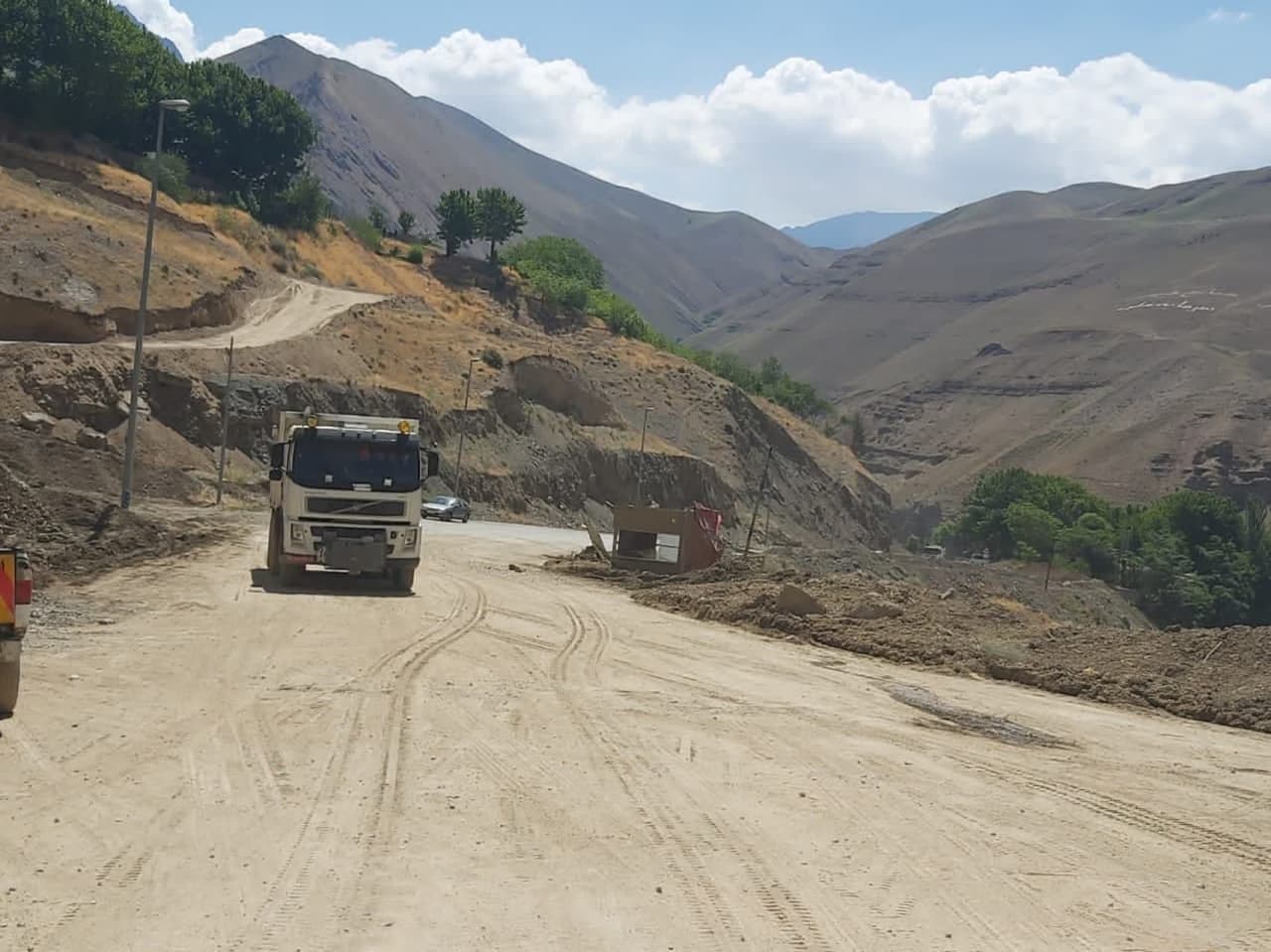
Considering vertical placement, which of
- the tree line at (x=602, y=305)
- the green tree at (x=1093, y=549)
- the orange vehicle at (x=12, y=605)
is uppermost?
the tree line at (x=602, y=305)

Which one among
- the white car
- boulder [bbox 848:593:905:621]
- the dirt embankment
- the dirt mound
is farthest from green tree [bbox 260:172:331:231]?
boulder [bbox 848:593:905:621]

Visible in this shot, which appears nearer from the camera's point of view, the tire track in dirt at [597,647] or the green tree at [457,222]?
the tire track in dirt at [597,647]

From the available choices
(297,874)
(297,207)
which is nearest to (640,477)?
(297,207)

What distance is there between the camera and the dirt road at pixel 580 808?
21.7 ft

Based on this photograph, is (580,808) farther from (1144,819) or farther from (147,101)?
(147,101)

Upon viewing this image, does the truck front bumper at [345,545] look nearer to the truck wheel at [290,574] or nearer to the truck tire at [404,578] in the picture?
the truck wheel at [290,574]

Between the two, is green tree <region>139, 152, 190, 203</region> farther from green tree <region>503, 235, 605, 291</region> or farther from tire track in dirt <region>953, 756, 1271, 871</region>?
tire track in dirt <region>953, 756, 1271, 871</region>

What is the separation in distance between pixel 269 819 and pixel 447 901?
5.91 ft

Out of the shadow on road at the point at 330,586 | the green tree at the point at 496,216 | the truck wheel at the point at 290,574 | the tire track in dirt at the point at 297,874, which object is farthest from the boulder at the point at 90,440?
the green tree at the point at 496,216

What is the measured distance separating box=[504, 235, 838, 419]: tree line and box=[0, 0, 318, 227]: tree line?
18.9 metres

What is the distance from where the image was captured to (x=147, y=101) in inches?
3418

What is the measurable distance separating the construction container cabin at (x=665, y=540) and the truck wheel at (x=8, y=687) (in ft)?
64.6

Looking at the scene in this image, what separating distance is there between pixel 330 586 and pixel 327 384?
37.9 metres

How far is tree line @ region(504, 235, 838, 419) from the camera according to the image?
104 metres
